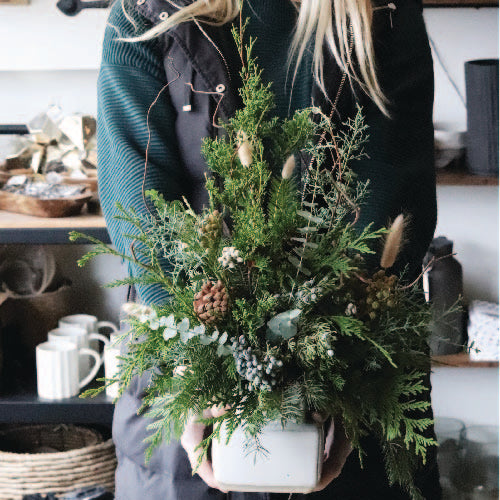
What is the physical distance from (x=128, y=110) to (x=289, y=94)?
0.23 m

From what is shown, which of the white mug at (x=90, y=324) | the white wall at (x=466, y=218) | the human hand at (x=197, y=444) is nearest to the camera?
the human hand at (x=197, y=444)

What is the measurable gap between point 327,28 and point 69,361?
105 cm

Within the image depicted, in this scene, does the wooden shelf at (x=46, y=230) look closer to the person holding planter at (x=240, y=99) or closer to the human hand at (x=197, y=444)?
the person holding planter at (x=240, y=99)

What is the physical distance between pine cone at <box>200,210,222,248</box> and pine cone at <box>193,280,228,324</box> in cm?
4

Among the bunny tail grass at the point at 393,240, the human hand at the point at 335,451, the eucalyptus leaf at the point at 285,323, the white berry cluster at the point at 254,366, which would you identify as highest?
the bunny tail grass at the point at 393,240

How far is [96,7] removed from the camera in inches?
80.8

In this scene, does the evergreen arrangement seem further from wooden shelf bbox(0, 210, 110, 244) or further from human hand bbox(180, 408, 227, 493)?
wooden shelf bbox(0, 210, 110, 244)

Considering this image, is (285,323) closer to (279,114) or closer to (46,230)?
(279,114)

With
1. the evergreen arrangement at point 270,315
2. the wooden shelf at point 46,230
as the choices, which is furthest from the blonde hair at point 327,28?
the wooden shelf at point 46,230

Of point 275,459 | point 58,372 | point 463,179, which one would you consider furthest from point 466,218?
point 275,459

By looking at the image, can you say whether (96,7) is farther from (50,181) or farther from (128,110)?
(128,110)

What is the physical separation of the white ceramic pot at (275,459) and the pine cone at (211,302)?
0.13 m

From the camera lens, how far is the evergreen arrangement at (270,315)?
0.74 m

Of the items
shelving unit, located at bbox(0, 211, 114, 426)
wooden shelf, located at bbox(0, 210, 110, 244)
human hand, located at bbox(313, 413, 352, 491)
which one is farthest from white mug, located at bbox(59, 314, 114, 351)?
human hand, located at bbox(313, 413, 352, 491)
